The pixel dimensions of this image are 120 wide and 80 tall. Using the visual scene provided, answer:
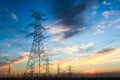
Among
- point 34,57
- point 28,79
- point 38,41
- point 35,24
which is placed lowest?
point 28,79

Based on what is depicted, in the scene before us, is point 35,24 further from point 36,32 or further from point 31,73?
point 31,73

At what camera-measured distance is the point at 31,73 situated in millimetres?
47469

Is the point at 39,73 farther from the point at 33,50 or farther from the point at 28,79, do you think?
the point at 28,79

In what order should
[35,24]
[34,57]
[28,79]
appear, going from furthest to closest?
[28,79], [35,24], [34,57]

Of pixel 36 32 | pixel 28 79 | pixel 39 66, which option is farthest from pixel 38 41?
pixel 28 79

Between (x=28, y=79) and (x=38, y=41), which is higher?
(x=38, y=41)

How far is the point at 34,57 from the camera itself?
45.9 metres

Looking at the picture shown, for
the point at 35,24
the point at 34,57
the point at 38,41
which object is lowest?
the point at 34,57

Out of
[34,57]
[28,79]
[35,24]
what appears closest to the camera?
[34,57]

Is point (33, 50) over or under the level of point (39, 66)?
over

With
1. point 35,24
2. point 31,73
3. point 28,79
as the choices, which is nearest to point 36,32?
point 35,24

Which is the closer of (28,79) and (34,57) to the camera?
(34,57)

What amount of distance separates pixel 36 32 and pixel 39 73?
940 centimetres

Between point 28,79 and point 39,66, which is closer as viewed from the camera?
point 39,66
